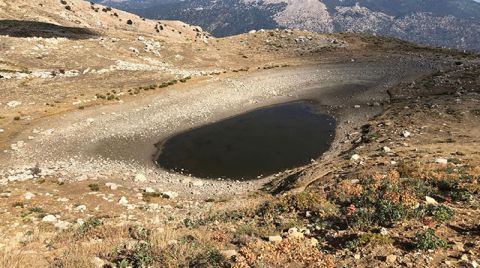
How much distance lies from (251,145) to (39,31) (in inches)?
2428

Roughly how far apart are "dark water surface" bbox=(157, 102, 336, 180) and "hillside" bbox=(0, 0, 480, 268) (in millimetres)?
581

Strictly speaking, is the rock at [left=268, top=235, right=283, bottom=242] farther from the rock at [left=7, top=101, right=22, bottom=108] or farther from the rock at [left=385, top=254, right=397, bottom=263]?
the rock at [left=7, top=101, right=22, bottom=108]

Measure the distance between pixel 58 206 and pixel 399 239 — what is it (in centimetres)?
2081

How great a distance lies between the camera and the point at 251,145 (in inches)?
1766

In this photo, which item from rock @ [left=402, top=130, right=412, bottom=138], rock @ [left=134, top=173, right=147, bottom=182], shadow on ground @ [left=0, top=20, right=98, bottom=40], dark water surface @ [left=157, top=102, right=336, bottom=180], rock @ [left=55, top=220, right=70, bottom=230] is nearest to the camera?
rock @ [left=55, top=220, right=70, bottom=230]

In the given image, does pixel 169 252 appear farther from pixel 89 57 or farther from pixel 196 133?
pixel 89 57

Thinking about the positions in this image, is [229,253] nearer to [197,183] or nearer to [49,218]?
[49,218]

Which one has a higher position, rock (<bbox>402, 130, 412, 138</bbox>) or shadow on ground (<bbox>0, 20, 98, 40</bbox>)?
shadow on ground (<bbox>0, 20, 98, 40</bbox>)

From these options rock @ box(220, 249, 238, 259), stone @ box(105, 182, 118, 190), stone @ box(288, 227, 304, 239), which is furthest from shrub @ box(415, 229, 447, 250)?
stone @ box(105, 182, 118, 190)

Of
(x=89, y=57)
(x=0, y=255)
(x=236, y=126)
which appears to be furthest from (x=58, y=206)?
(x=89, y=57)

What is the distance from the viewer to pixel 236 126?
49.6 metres

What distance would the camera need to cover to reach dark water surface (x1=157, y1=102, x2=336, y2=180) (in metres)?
38.8

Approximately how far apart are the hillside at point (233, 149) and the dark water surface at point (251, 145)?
58cm

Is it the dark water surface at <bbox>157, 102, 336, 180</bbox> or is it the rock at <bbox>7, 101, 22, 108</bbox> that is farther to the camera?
the rock at <bbox>7, 101, 22, 108</bbox>
